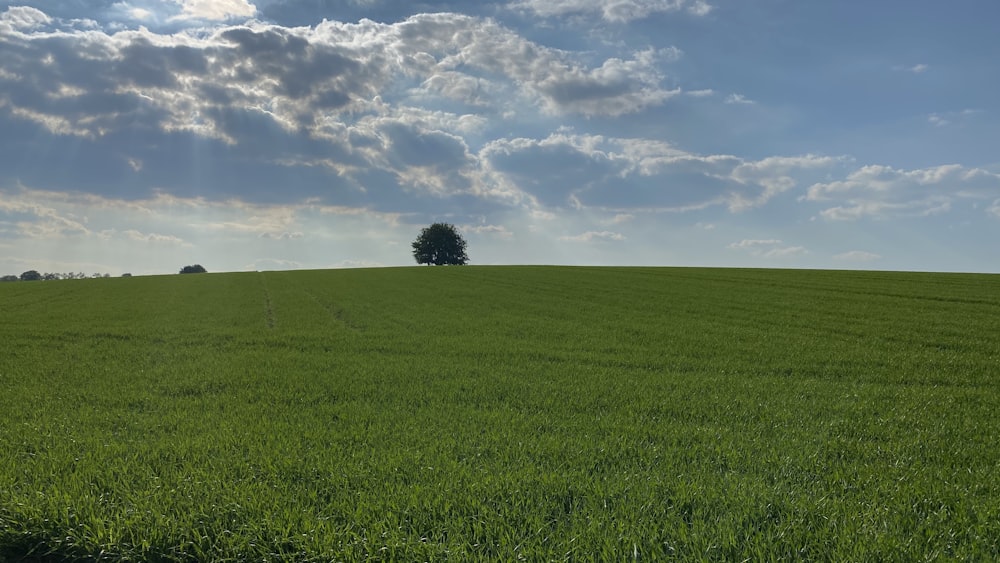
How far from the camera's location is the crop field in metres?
4.47

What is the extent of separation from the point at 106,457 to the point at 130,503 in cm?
148

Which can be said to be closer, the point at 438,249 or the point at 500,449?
the point at 500,449

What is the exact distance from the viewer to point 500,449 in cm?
625

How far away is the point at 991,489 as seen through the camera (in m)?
5.38

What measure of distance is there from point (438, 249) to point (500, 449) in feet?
322

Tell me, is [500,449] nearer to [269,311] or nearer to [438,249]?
[269,311]

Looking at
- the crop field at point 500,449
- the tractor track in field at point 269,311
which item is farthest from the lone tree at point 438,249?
the crop field at point 500,449

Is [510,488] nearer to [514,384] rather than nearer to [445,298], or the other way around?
[514,384]

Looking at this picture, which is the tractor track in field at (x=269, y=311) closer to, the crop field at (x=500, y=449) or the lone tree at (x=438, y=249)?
the crop field at (x=500, y=449)

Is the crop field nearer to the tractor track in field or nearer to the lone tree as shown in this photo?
the tractor track in field

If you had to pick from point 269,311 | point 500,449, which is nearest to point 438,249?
point 269,311

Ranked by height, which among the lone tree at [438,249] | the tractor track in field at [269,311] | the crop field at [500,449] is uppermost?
the lone tree at [438,249]

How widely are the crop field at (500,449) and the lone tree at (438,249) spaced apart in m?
87.5

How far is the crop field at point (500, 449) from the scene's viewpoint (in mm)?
4469
